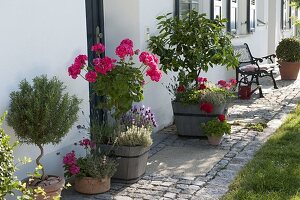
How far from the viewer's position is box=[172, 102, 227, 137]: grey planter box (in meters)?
6.15

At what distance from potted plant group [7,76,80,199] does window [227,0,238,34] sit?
23.3 feet

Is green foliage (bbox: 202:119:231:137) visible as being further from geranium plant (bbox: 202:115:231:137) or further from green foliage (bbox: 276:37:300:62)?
green foliage (bbox: 276:37:300:62)

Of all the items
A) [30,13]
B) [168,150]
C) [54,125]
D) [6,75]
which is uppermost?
[30,13]

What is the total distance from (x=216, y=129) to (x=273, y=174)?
51.8 inches

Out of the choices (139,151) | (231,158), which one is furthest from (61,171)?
(231,158)

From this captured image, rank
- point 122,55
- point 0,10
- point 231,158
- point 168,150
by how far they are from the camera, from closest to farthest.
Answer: point 0,10 → point 122,55 → point 231,158 → point 168,150

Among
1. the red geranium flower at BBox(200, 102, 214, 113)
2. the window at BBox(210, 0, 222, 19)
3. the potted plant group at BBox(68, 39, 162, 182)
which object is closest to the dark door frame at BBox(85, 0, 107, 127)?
the potted plant group at BBox(68, 39, 162, 182)

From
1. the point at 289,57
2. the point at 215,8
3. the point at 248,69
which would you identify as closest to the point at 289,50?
the point at 289,57

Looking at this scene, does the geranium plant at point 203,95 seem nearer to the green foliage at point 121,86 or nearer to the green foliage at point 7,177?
the green foliage at point 121,86

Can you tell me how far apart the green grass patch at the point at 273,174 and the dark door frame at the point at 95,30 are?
1972mm

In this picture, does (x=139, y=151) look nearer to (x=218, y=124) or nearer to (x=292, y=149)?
(x=218, y=124)

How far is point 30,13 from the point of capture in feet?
13.5

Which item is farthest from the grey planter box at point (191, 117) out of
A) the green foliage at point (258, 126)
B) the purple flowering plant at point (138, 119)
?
the purple flowering plant at point (138, 119)

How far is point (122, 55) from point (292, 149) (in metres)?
2.50
